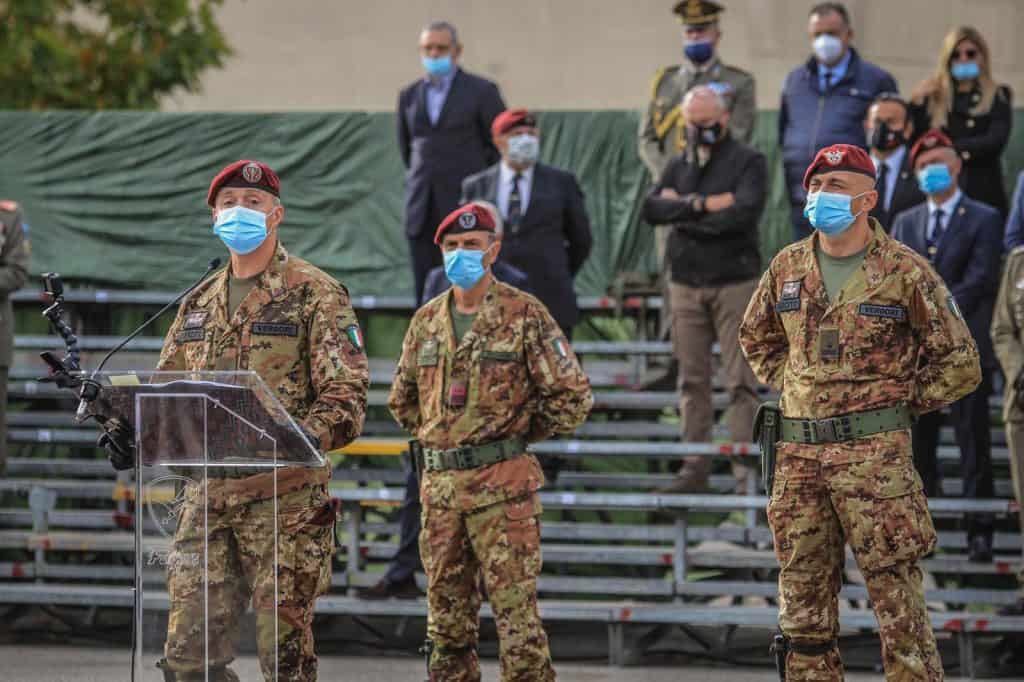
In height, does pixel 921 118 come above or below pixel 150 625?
above

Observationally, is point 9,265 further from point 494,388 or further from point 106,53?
point 106,53

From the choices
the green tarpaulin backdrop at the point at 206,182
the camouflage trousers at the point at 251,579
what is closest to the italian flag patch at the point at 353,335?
the camouflage trousers at the point at 251,579

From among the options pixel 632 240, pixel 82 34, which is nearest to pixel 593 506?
pixel 632 240

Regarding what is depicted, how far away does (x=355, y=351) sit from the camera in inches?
238

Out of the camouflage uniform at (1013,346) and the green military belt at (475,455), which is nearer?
the green military belt at (475,455)

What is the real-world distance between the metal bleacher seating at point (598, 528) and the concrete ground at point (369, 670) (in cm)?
24

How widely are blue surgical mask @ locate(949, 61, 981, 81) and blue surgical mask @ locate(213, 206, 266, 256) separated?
5278 millimetres

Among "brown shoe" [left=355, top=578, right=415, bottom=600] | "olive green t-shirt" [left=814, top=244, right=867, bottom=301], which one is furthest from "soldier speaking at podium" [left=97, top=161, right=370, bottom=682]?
"brown shoe" [left=355, top=578, right=415, bottom=600]

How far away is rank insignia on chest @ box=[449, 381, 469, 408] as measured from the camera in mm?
7059

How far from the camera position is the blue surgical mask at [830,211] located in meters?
6.37

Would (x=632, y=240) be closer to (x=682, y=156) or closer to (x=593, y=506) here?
(x=682, y=156)

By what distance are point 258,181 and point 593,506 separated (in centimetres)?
368

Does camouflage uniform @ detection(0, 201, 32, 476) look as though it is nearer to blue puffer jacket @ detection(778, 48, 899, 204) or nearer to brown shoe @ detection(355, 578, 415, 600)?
brown shoe @ detection(355, 578, 415, 600)

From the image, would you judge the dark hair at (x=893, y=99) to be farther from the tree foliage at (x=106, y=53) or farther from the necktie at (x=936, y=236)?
the tree foliage at (x=106, y=53)
